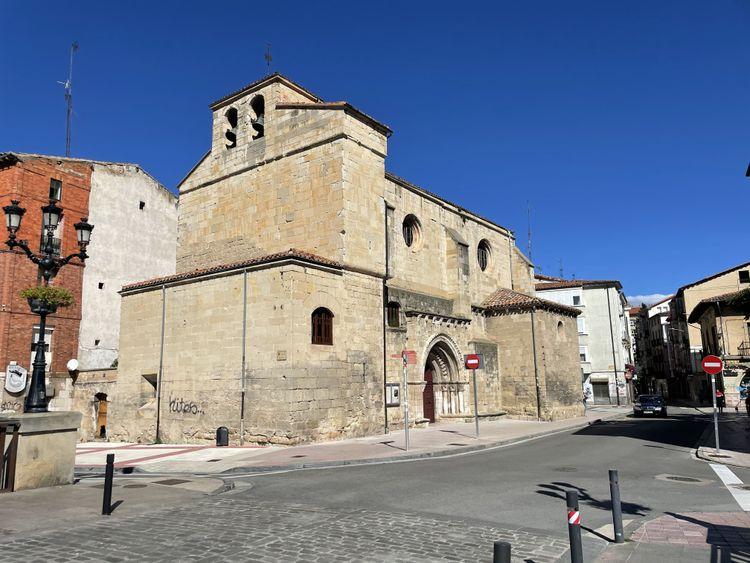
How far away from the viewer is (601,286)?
159 ft

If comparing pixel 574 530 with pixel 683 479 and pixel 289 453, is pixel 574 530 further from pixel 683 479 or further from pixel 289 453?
pixel 289 453

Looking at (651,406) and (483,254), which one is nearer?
(651,406)

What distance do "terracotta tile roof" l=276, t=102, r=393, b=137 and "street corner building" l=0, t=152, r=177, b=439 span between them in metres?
12.8

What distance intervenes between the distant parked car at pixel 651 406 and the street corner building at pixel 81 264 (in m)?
27.7

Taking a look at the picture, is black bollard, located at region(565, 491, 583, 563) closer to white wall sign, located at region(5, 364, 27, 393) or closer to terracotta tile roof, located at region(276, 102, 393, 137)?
terracotta tile roof, located at region(276, 102, 393, 137)

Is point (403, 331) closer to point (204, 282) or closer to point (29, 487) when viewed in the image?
point (204, 282)

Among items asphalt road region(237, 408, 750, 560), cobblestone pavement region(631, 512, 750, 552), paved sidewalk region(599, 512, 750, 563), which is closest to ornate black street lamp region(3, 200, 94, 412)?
asphalt road region(237, 408, 750, 560)

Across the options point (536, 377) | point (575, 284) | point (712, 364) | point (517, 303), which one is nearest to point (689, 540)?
point (712, 364)

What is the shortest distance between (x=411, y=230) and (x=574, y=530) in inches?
817

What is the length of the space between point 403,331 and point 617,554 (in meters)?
15.9

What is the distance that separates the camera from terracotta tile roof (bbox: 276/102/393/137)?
1963 cm

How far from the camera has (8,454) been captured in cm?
887

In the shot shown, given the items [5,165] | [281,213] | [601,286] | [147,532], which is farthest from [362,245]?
[601,286]

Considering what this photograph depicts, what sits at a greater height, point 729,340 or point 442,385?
point 729,340
